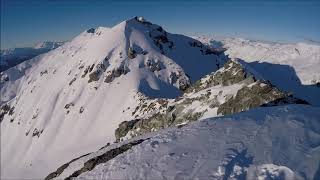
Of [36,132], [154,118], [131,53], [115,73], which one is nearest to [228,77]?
[154,118]

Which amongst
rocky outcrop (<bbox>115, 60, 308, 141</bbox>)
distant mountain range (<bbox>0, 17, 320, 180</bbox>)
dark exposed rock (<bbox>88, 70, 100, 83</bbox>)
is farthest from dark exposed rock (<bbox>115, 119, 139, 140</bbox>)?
dark exposed rock (<bbox>88, 70, 100, 83</bbox>)

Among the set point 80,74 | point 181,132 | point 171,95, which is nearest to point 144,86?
point 171,95

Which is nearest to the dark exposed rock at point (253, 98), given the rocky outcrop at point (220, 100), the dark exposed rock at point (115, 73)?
the rocky outcrop at point (220, 100)

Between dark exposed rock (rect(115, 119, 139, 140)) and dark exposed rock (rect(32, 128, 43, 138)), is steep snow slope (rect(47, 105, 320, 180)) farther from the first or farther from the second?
dark exposed rock (rect(32, 128, 43, 138))

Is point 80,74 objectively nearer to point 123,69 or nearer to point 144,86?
point 123,69

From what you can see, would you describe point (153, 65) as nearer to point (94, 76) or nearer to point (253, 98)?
point (94, 76)

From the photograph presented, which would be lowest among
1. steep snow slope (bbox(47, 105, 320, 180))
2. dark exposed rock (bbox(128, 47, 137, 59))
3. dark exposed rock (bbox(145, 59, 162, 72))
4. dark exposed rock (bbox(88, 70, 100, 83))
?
steep snow slope (bbox(47, 105, 320, 180))

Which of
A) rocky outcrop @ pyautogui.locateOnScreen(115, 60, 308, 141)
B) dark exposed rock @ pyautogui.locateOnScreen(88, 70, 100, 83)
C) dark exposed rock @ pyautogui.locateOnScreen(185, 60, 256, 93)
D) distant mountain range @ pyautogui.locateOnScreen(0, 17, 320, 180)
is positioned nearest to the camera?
distant mountain range @ pyautogui.locateOnScreen(0, 17, 320, 180)
